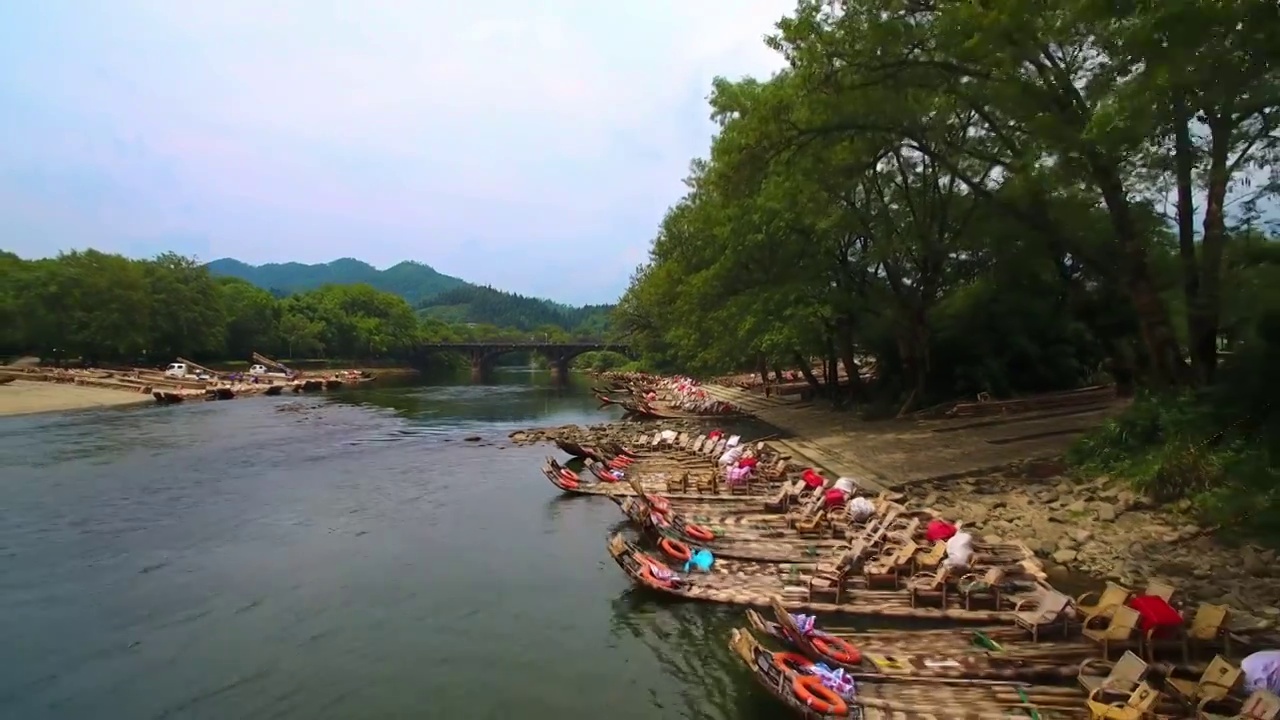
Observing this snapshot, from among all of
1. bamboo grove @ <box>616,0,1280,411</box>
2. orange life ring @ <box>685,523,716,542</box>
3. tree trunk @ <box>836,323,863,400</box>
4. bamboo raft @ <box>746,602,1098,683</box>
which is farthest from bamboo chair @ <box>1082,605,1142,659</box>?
tree trunk @ <box>836,323,863,400</box>

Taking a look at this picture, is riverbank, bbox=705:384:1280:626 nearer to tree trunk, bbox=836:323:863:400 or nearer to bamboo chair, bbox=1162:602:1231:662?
bamboo chair, bbox=1162:602:1231:662

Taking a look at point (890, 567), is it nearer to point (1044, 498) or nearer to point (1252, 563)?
point (1252, 563)

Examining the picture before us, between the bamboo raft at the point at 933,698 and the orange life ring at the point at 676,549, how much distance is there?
540 cm

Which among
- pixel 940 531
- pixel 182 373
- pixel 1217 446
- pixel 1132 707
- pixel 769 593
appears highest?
pixel 182 373

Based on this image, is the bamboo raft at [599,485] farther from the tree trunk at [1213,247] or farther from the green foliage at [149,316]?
the green foliage at [149,316]

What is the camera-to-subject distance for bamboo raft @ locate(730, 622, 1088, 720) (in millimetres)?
8508

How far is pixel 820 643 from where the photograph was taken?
9961 mm

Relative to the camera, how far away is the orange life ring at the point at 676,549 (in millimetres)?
15000

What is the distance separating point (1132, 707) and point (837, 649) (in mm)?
3129

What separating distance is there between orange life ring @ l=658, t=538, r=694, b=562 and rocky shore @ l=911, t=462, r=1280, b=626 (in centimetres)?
577

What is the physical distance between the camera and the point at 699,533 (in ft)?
53.2

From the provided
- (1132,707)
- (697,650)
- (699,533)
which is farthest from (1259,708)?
(699,533)

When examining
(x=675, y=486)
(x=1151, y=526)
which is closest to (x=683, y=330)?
(x=675, y=486)

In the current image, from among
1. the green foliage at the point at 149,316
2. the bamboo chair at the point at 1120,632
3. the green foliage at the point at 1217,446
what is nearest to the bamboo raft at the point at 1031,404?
the green foliage at the point at 1217,446
